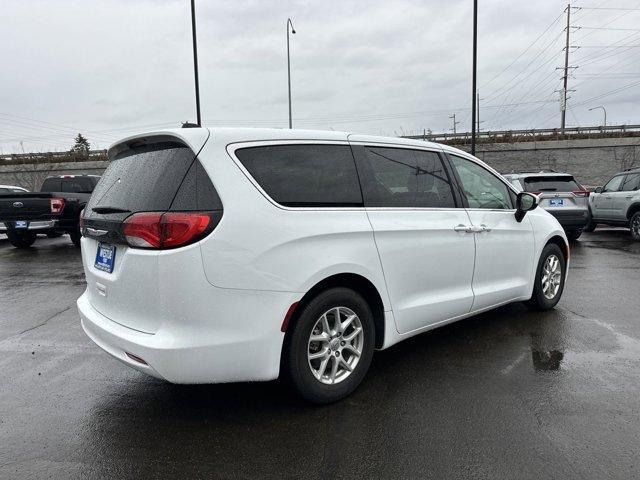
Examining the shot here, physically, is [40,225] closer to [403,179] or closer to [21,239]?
[21,239]

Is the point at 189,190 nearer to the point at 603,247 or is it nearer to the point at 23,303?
the point at 23,303

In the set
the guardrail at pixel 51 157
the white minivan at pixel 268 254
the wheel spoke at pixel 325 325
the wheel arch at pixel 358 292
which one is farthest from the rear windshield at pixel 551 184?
the guardrail at pixel 51 157

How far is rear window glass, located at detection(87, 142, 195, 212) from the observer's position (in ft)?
8.80

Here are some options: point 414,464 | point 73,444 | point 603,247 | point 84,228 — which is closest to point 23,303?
point 84,228

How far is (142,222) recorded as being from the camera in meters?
2.61

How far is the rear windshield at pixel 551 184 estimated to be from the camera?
10523 millimetres

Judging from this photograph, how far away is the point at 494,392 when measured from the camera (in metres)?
3.20

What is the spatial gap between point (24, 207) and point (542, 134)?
27.8 meters

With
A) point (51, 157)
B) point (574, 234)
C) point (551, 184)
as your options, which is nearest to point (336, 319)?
point (551, 184)

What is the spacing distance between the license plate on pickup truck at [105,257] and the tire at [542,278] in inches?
158

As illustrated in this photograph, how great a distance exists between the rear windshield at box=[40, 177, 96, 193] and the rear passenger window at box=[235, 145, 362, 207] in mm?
11668

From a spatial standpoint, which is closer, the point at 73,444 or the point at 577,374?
the point at 73,444

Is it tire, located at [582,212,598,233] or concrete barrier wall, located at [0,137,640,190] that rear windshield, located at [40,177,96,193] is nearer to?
tire, located at [582,212,598,233]

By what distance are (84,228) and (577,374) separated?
369 cm
